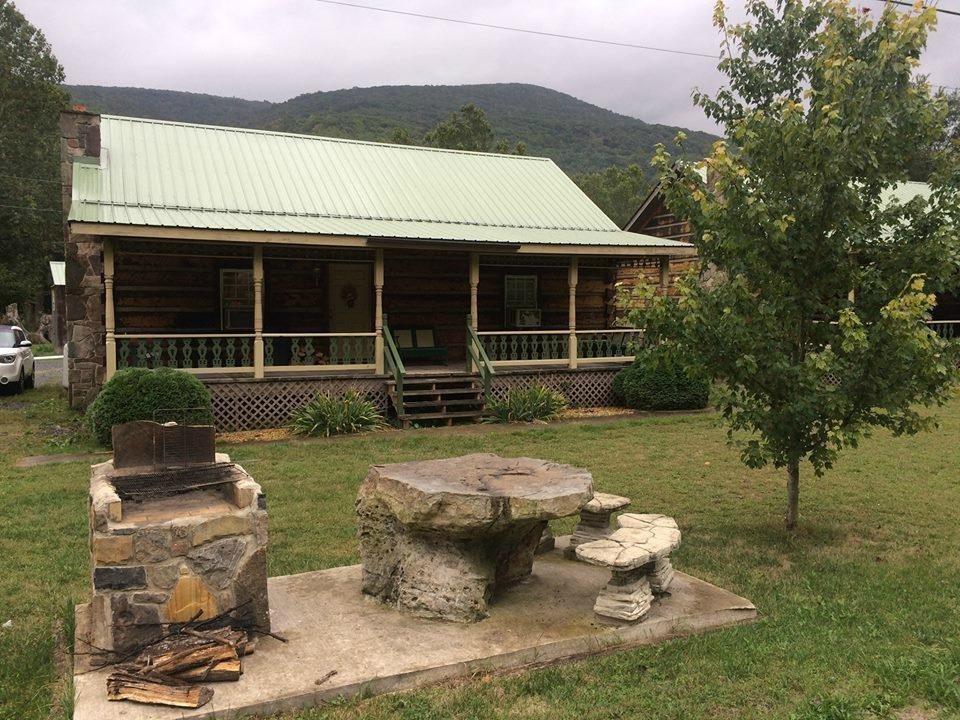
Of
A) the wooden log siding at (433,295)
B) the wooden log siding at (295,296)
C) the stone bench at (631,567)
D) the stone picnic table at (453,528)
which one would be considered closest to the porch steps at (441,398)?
the wooden log siding at (433,295)

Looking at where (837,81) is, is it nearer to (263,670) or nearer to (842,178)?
(842,178)

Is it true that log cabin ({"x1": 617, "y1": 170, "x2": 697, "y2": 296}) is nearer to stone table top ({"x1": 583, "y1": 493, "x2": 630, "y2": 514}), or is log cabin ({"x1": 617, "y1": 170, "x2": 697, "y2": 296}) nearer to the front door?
the front door

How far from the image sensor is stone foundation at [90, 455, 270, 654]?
4.32m

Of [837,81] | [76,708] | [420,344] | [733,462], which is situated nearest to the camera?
[76,708]

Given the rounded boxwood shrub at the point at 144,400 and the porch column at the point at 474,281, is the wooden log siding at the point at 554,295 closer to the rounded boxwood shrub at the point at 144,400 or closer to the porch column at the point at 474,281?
the porch column at the point at 474,281

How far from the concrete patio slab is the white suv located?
1542 centimetres

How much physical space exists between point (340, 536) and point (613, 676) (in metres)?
3.50

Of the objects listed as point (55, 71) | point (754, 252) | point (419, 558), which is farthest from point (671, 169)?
point (55, 71)

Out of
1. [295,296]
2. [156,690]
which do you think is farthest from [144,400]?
[156,690]

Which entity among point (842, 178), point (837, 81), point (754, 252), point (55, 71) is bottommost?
point (754, 252)

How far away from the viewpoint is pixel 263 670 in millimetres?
4328

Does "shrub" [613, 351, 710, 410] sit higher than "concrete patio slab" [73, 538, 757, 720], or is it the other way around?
"shrub" [613, 351, 710, 410]

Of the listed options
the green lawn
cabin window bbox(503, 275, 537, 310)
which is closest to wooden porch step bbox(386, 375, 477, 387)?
the green lawn

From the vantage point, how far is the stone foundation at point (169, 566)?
4.32 meters
